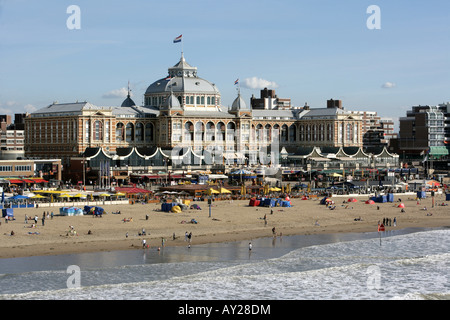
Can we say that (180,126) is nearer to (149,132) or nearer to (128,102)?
(149,132)

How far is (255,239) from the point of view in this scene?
6875cm

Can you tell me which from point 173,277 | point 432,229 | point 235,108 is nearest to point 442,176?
point 235,108

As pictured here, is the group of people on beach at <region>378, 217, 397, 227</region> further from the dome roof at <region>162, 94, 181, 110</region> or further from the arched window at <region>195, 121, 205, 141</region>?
the dome roof at <region>162, 94, 181, 110</region>

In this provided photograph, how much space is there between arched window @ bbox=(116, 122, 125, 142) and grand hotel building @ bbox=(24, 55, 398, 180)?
76mm

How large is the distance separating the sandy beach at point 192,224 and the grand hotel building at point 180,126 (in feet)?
147

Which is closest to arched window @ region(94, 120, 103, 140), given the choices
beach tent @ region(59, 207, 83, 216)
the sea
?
beach tent @ region(59, 207, 83, 216)

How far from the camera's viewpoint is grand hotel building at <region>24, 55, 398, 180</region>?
140 m

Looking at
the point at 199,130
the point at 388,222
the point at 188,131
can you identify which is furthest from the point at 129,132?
the point at 388,222

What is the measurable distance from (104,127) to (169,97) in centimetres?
1627

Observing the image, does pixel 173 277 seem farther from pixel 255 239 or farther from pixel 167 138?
pixel 167 138
